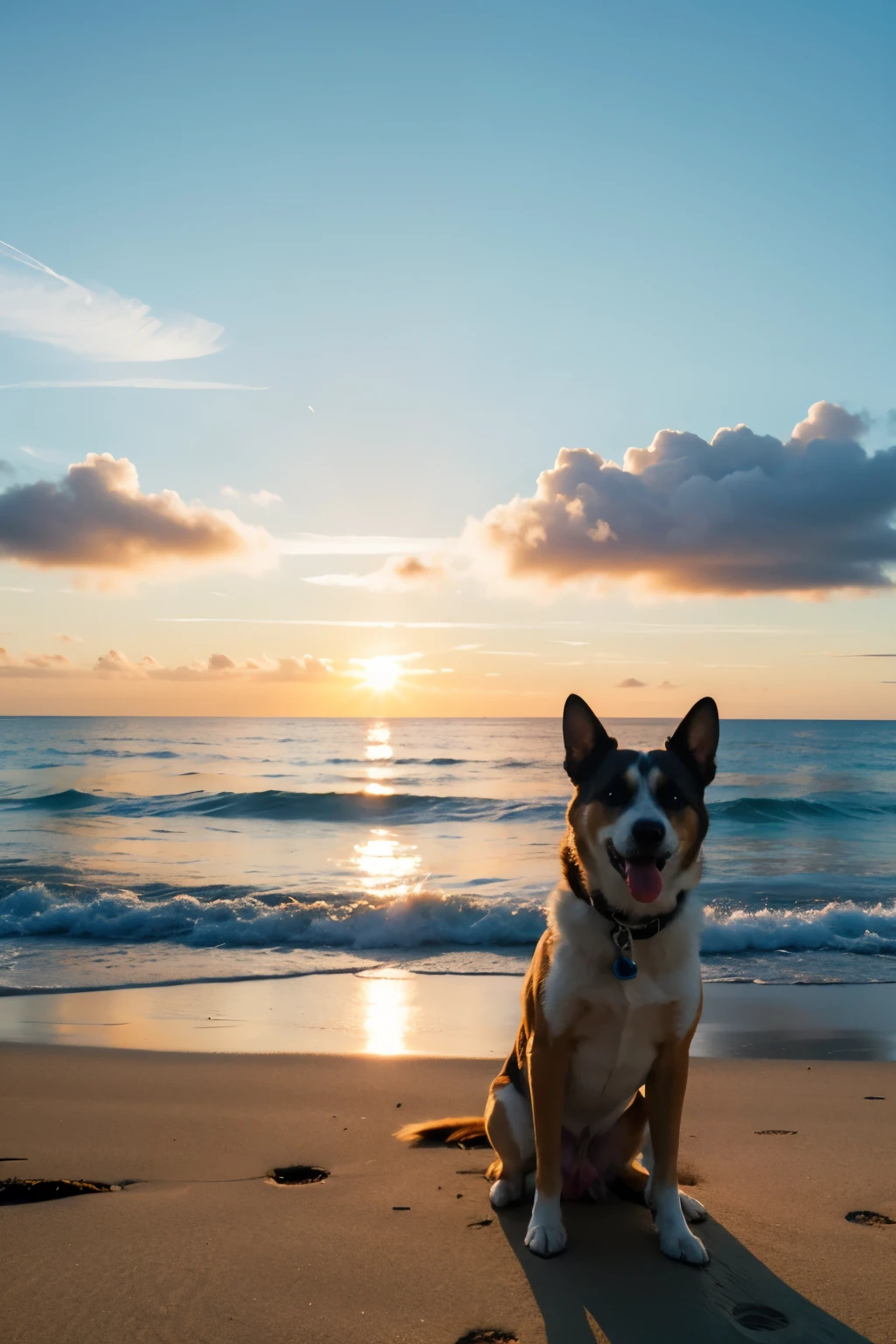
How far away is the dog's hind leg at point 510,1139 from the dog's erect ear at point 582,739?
1.17 m

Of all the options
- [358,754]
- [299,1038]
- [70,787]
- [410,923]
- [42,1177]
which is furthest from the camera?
[358,754]

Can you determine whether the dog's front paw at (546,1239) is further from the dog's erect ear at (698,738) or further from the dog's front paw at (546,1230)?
→ the dog's erect ear at (698,738)

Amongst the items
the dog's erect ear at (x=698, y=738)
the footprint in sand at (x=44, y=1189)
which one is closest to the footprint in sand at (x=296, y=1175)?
the footprint in sand at (x=44, y=1189)

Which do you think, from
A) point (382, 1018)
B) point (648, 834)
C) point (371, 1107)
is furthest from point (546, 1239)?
point (382, 1018)

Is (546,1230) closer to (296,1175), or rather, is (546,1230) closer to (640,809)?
(296,1175)

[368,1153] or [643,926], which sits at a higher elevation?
[643,926]

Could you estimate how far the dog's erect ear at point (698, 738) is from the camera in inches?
122

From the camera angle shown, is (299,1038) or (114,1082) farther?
(299,1038)

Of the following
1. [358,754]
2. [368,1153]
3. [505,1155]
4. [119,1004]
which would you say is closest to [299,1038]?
[119,1004]

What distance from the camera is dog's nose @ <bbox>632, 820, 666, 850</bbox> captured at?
2.76 m

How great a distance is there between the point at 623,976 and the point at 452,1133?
1465 millimetres

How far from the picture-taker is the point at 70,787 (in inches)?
1155

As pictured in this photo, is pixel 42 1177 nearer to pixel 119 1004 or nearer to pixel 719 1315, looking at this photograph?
pixel 719 1315

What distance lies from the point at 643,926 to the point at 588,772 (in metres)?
0.55
